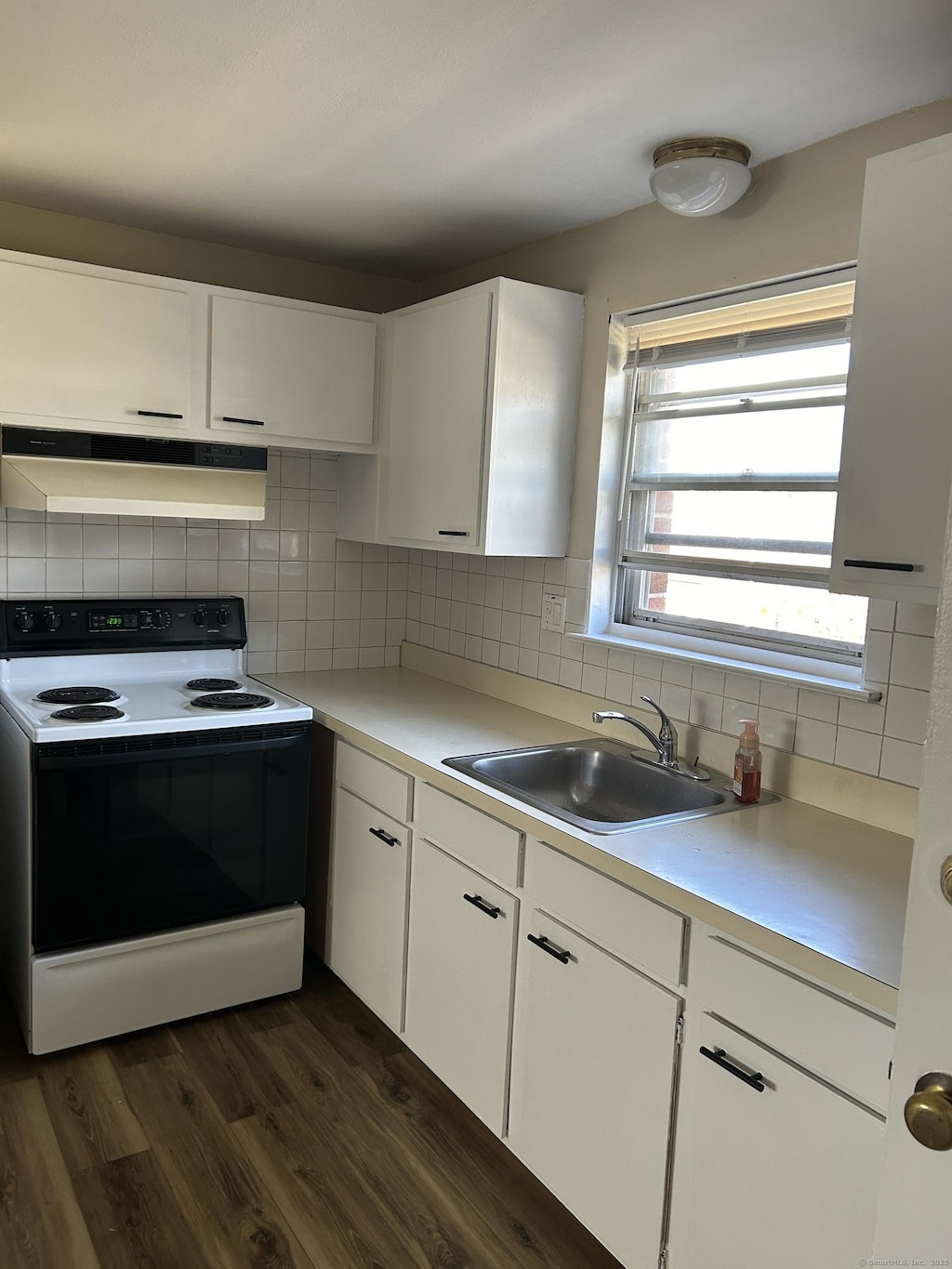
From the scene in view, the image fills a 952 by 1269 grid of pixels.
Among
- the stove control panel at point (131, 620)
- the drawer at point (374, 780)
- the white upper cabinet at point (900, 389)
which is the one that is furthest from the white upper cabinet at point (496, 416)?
the white upper cabinet at point (900, 389)

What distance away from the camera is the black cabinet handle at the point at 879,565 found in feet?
5.17

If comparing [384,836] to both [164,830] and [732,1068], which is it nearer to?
[164,830]

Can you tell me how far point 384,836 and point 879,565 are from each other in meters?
1.46

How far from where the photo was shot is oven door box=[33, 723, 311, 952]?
2.44 metres

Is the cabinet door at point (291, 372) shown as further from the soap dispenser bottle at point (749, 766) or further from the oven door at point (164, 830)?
the soap dispenser bottle at point (749, 766)

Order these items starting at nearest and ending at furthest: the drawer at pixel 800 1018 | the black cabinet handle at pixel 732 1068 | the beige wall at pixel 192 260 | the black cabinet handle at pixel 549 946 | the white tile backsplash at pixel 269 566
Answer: the drawer at pixel 800 1018
the black cabinet handle at pixel 732 1068
the black cabinet handle at pixel 549 946
the beige wall at pixel 192 260
the white tile backsplash at pixel 269 566

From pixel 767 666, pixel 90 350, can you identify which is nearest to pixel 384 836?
pixel 767 666

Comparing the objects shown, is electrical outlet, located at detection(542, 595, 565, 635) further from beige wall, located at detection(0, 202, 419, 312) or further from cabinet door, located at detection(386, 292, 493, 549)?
beige wall, located at detection(0, 202, 419, 312)

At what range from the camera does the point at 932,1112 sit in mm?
822

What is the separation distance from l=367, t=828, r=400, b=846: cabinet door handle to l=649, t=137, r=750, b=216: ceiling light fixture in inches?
66.3

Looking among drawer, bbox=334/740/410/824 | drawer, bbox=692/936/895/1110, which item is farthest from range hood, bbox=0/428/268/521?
drawer, bbox=692/936/895/1110

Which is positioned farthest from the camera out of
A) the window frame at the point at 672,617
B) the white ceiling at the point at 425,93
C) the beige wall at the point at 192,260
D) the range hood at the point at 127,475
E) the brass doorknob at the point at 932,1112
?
the beige wall at the point at 192,260

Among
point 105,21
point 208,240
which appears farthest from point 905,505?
point 208,240

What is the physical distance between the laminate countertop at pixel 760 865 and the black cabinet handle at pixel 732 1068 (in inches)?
8.1
